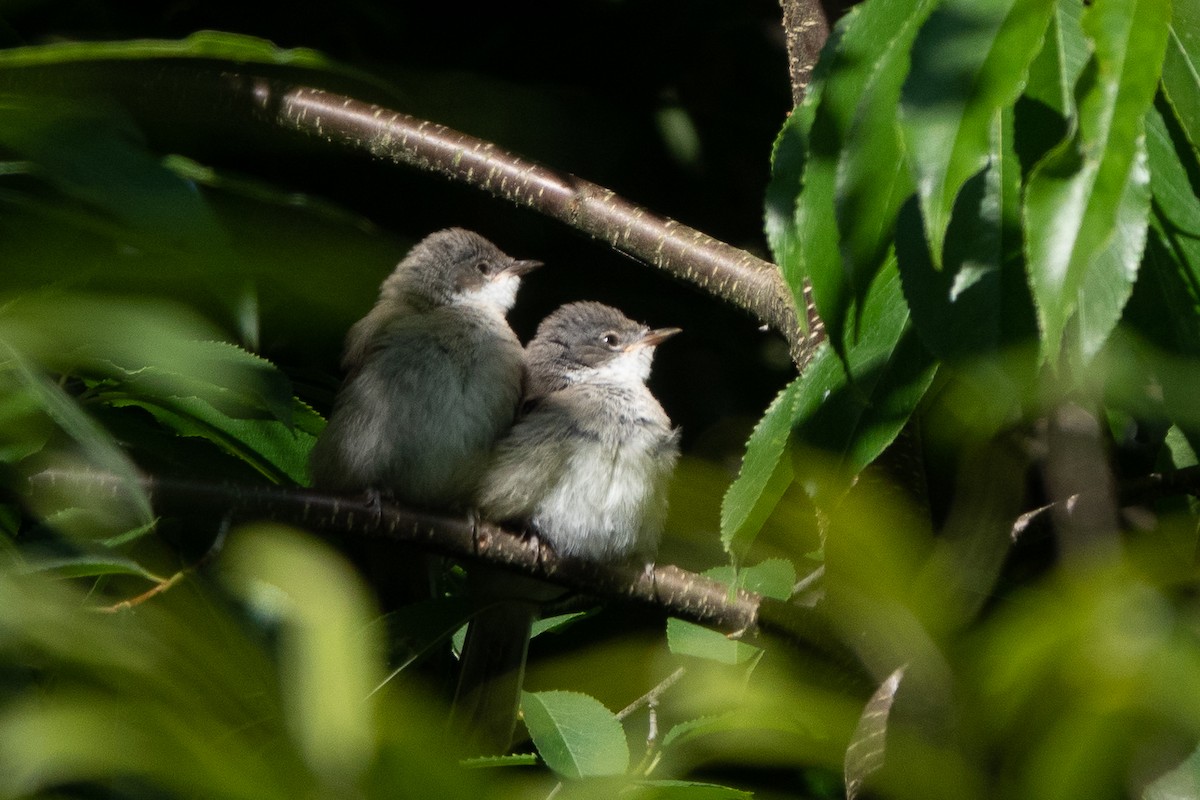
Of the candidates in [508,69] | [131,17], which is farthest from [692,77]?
[131,17]

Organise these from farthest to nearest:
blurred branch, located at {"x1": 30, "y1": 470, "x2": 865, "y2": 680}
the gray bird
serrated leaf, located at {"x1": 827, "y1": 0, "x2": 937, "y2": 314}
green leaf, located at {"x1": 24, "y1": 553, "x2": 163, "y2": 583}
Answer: the gray bird
blurred branch, located at {"x1": 30, "y1": 470, "x2": 865, "y2": 680}
green leaf, located at {"x1": 24, "y1": 553, "x2": 163, "y2": 583}
serrated leaf, located at {"x1": 827, "y1": 0, "x2": 937, "y2": 314}

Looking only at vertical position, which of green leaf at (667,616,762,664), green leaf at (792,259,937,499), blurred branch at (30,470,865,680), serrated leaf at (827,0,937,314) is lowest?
green leaf at (667,616,762,664)

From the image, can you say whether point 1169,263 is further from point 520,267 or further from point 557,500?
point 520,267

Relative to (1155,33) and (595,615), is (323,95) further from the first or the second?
(1155,33)

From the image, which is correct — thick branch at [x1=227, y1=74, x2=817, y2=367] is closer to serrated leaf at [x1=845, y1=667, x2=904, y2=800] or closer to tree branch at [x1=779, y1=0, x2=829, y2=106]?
tree branch at [x1=779, y1=0, x2=829, y2=106]

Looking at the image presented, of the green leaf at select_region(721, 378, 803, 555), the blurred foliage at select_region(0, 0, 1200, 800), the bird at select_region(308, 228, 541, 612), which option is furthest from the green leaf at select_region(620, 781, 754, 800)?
the bird at select_region(308, 228, 541, 612)

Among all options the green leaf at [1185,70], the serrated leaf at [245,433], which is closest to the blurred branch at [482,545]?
the serrated leaf at [245,433]
